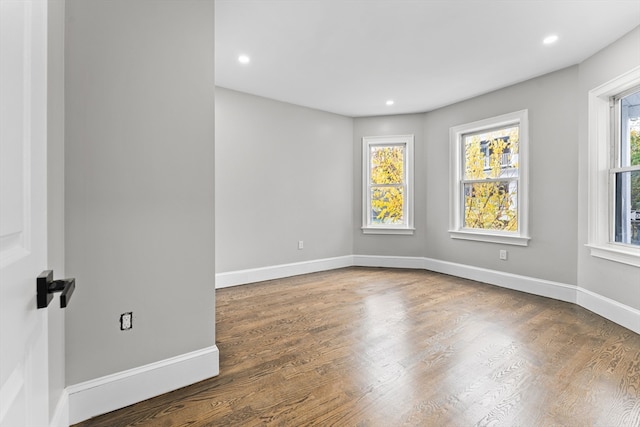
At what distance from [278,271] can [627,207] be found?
155 inches

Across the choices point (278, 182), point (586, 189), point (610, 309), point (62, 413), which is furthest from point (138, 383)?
point (586, 189)

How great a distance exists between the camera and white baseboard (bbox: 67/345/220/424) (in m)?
1.53

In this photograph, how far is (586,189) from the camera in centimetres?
316

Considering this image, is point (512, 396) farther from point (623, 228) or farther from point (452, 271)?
point (452, 271)

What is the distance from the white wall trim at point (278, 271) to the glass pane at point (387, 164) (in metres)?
1.47

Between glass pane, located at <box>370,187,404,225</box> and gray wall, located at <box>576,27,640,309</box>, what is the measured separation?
7.89ft

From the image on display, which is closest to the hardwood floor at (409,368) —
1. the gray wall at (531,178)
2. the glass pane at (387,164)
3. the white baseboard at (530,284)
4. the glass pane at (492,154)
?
the white baseboard at (530,284)

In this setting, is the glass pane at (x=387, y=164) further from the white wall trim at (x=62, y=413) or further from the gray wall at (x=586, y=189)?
the white wall trim at (x=62, y=413)

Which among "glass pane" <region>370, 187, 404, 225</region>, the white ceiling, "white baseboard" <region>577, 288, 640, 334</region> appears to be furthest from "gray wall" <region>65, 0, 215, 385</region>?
"glass pane" <region>370, 187, 404, 225</region>

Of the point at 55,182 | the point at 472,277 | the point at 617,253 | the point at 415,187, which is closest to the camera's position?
the point at 55,182

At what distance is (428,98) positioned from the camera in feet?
14.3

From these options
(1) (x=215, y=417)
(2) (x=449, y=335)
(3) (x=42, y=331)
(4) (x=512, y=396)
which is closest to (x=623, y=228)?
(2) (x=449, y=335)

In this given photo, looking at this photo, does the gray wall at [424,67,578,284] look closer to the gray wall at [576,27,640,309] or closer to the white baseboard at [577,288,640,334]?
the gray wall at [576,27,640,309]

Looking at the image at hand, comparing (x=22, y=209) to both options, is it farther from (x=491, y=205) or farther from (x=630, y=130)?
(x=491, y=205)
